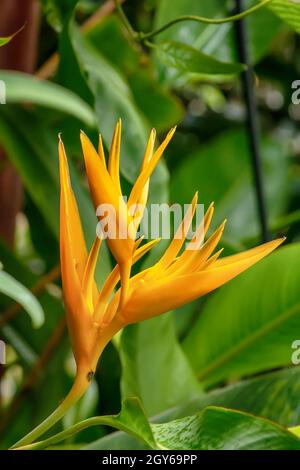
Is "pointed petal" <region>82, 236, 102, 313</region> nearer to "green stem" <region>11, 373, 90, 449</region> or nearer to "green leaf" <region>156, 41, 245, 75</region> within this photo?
"green stem" <region>11, 373, 90, 449</region>

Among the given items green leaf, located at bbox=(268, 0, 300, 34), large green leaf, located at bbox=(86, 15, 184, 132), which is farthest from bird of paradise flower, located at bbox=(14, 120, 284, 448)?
large green leaf, located at bbox=(86, 15, 184, 132)

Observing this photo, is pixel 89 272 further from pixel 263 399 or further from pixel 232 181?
pixel 232 181

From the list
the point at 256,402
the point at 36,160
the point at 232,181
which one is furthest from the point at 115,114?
the point at 232,181

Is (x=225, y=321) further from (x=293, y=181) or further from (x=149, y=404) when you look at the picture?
(x=293, y=181)

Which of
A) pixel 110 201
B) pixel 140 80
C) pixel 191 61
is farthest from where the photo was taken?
pixel 140 80
